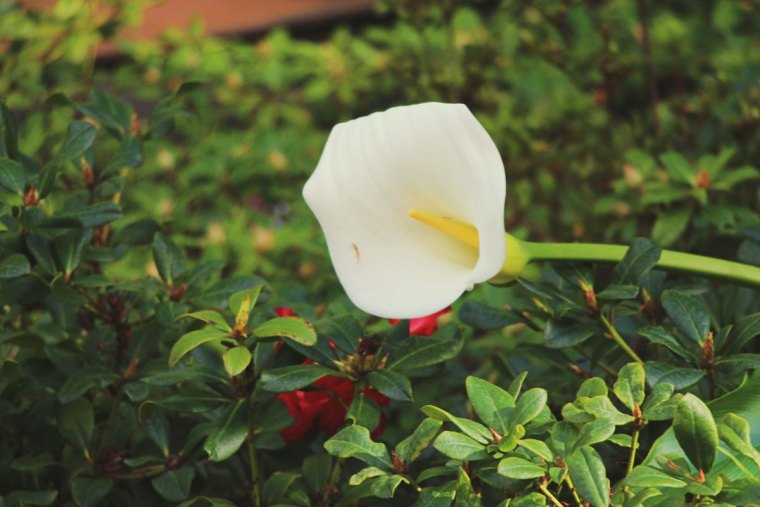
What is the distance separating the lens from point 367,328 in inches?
37.4

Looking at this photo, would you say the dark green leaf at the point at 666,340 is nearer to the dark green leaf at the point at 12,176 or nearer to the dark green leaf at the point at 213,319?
the dark green leaf at the point at 213,319

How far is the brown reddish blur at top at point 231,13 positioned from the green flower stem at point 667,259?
2.59m

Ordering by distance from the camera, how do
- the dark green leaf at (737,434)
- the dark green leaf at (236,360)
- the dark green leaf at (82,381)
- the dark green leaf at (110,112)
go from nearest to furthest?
the dark green leaf at (737,434), the dark green leaf at (236,360), the dark green leaf at (82,381), the dark green leaf at (110,112)

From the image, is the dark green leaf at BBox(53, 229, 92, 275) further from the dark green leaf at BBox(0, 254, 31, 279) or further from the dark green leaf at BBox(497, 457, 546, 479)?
the dark green leaf at BBox(497, 457, 546, 479)

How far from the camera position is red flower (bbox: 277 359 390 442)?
2.75 ft

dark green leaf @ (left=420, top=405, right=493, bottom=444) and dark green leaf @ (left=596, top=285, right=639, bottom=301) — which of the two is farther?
dark green leaf @ (left=596, top=285, right=639, bottom=301)

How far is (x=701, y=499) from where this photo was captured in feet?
1.92

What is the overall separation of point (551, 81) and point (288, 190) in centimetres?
61

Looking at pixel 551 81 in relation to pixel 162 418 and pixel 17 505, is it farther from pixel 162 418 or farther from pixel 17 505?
pixel 17 505

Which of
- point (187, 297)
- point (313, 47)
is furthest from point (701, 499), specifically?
point (313, 47)

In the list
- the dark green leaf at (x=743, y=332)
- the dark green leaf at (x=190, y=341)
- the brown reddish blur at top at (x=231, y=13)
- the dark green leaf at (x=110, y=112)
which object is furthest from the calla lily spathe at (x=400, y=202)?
the brown reddish blur at top at (x=231, y=13)

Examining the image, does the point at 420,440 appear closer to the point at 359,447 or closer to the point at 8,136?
the point at 359,447

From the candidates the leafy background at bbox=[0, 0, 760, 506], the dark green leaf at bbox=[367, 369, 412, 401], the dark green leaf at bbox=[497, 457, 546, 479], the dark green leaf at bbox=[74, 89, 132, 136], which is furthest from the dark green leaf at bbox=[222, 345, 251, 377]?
the dark green leaf at bbox=[74, 89, 132, 136]

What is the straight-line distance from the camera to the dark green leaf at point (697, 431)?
57 cm
